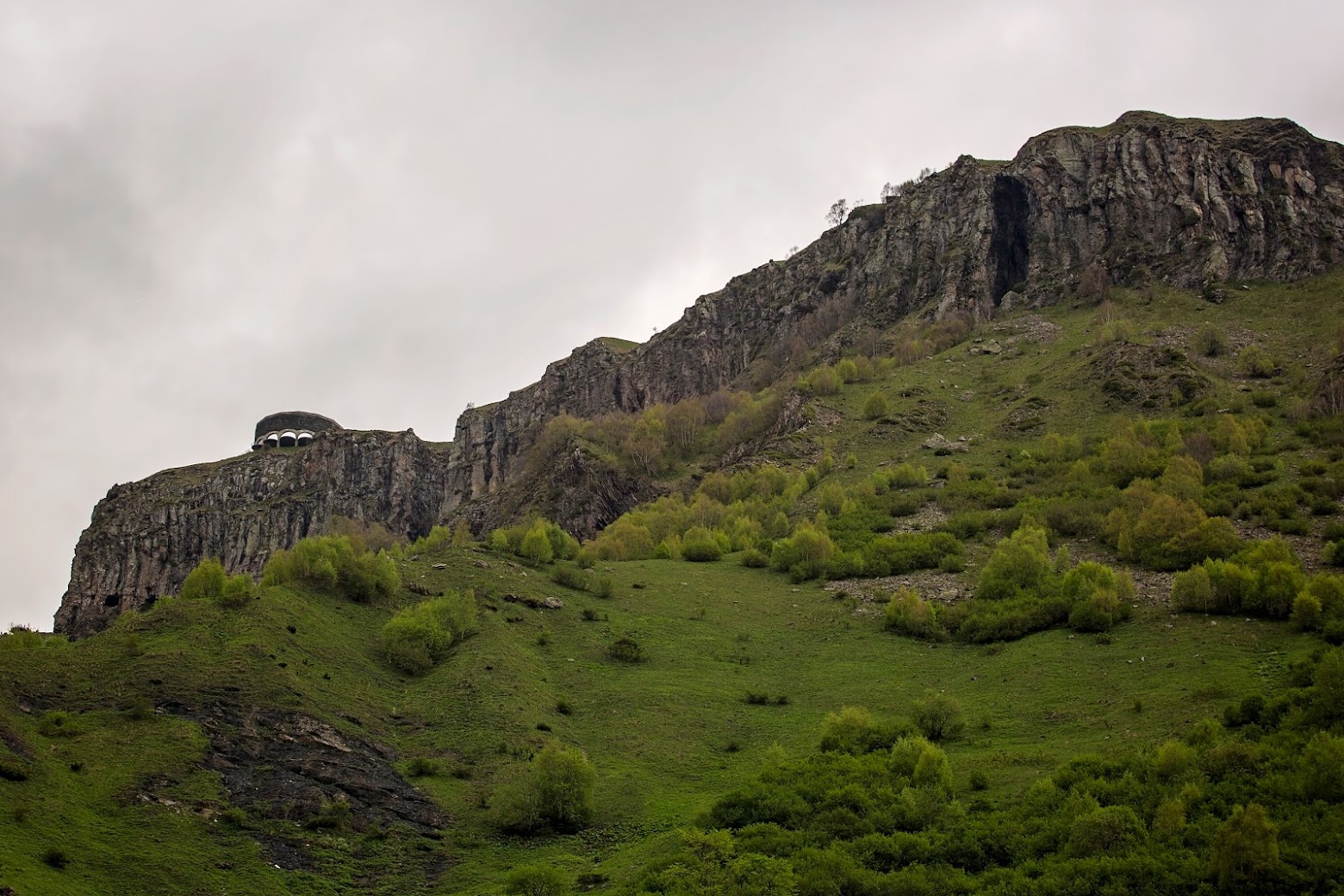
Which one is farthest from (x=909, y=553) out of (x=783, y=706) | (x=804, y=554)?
(x=783, y=706)

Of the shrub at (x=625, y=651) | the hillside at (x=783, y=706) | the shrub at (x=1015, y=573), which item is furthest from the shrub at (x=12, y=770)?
the shrub at (x=1015, y=573)

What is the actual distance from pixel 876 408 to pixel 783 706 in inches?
2532

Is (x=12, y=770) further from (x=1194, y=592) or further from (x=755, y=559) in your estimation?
(x=755, y=559)

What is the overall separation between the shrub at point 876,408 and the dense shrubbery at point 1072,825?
7564 cm

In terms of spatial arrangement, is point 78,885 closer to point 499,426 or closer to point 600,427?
point 600,427

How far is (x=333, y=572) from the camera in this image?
169 ft

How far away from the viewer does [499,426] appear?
616ft

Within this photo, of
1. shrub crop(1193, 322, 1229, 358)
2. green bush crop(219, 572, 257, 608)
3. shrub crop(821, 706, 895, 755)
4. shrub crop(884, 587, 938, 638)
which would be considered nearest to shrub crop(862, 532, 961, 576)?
shrub crop(884, 587, 938, 638)

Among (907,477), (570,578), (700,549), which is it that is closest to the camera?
(570,578)

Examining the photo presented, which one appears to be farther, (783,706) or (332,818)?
(783,706)

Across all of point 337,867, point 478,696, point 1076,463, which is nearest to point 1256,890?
point 337,867

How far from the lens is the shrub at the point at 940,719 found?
3509cm

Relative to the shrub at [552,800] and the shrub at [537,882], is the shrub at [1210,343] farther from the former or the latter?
the shrub at [537,882]

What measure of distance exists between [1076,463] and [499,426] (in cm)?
13100
